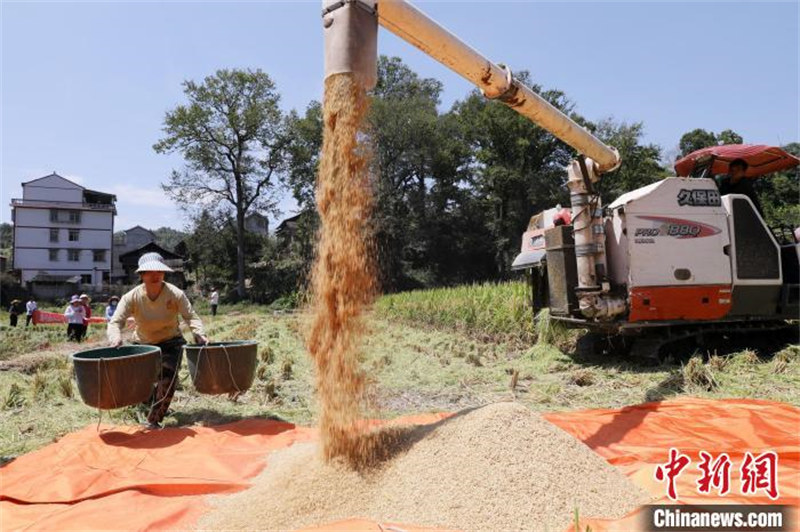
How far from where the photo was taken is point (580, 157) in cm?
552

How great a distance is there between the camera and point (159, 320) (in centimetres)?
462

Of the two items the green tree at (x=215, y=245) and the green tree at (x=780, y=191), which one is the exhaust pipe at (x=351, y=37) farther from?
the green tree at (x=215, y=245)

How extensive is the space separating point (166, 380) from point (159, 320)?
525 mm

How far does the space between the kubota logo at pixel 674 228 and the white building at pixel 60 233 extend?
130 feet

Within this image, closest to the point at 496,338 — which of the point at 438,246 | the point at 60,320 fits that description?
the point at 60,320

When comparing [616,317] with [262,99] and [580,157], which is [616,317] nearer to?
[580,157]

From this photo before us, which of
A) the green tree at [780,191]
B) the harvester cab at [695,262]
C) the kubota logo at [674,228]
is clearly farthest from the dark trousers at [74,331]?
the green tree at [780,191]

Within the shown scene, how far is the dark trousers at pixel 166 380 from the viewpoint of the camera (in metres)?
4.40

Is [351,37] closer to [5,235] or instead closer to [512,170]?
[512,170]

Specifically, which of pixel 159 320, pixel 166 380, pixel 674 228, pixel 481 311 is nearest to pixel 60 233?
pixel 481 311

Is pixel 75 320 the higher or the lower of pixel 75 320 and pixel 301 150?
the lower

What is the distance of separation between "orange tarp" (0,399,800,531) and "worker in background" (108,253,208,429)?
0.47 meters

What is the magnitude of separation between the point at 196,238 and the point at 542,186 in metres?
24.4

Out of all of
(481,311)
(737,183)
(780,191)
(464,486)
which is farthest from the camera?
(780,191)
